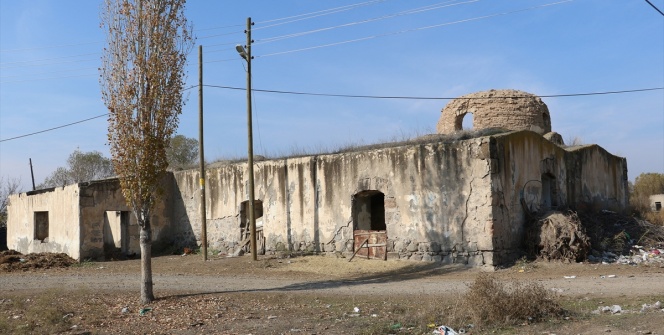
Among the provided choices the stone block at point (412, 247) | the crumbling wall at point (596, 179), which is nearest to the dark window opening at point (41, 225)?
the stone block at point (412, 247)

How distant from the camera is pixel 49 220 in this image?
2102cm

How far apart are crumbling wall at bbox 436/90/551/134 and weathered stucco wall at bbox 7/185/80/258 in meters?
13.3

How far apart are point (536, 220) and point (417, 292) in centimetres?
537

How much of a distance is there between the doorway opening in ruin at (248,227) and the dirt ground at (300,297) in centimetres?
196

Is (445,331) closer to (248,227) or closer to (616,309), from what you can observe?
(616,309)

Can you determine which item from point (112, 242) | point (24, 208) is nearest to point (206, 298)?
point (112, 242)

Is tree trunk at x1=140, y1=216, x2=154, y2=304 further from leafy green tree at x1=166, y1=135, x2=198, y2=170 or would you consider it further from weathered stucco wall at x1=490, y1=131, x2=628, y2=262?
leafy green tree at x1=166, y1=135, x2=198, y2=170

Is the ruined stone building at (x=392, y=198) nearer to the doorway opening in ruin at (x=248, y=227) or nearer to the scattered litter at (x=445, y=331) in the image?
the doorway opening in ruin at (x=248, y=227)

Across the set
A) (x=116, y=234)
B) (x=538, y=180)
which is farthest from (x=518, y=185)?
(x=116, y=234)

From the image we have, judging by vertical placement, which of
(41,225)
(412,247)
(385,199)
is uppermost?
(385,199)

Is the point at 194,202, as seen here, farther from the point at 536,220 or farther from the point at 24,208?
the point at 536,220

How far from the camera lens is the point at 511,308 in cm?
813

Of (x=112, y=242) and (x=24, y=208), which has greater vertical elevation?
(x=24, y=208)

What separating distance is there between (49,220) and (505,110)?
15937 millimetres
